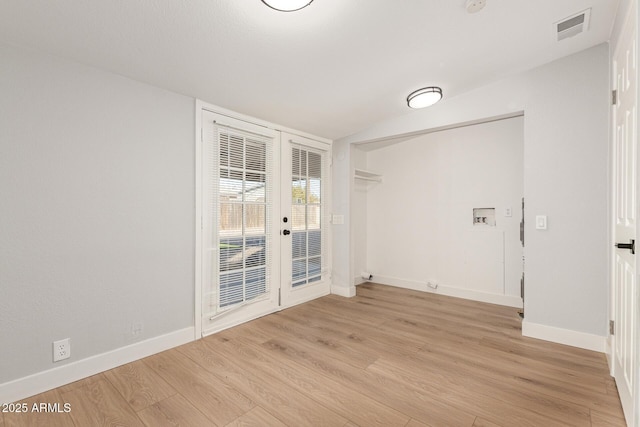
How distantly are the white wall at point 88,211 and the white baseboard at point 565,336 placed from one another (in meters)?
3.21

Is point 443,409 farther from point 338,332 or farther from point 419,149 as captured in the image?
point 419,149

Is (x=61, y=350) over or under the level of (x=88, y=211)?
under

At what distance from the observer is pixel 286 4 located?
1.67m

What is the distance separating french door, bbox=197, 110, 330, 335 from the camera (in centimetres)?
290

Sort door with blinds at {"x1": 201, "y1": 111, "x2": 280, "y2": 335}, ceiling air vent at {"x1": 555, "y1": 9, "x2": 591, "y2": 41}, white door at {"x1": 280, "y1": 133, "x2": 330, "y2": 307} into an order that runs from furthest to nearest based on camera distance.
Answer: white door at {"x1": 280, "y1": 133, "x2": 330, "y2": 307} → door with blinds at {"x1": 201, "y1": 111, "x2": 280, "y2": 335} → ceiling air vent at {"x1": 555, "y1": 9, "x2": 591, "y2": 41}

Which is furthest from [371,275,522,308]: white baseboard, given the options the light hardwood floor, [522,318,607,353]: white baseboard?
[522,318,607,353]: white baseboard

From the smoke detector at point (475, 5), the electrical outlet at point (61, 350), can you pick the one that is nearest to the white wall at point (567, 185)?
the smoke detector at point (475, 5)

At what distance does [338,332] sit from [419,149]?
302cm

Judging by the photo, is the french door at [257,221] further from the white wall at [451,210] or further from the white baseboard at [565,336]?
the white baseboard at [565,336]

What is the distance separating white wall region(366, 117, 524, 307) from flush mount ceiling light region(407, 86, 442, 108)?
137cm

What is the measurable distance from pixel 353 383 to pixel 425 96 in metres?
2.67

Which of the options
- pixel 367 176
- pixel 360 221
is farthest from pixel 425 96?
pixel 360 221

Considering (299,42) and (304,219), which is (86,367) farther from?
(299,42)

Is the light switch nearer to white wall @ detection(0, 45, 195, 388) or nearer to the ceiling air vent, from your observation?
the ceiling air vent
